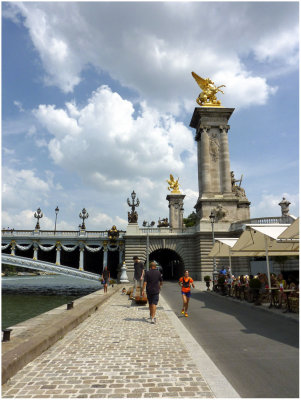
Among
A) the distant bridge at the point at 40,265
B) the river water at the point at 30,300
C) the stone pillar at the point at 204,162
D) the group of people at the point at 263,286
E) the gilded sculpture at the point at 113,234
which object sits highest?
the stone pillar at the point at 204,162

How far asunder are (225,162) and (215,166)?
4.78 ft

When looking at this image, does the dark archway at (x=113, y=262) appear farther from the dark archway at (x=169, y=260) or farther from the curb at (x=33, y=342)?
the curb at (x=33, y=342)

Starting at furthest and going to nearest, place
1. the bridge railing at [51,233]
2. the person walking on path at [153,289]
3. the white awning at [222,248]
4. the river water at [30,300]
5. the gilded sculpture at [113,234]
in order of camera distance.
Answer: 1. the gilded sculpture at [113,234]
2. the bridge railing at [51,233]
3. the white awning at [222,248]
4. the river water at [30,300]
5. the person walking on path at [153,289]

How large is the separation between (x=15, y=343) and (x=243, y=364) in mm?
4709

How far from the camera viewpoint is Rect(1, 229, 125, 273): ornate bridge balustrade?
4159 centimetres

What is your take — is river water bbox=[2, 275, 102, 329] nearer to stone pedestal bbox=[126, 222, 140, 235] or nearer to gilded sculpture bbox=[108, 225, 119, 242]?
gilded sculpture bbox=[108, 225, 119, 242]

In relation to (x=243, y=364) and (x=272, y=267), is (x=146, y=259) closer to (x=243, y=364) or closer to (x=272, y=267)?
(x=272, y=267)

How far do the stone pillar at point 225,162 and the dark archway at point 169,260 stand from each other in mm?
14474

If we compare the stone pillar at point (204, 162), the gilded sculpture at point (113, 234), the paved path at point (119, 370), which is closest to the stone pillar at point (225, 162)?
the stone pillar at point (204, 162)

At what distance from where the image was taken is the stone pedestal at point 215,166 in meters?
39.3

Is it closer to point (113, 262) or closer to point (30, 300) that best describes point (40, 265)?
point (30, 300)

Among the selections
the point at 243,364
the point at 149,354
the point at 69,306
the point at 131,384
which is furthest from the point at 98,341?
the point at 69,306

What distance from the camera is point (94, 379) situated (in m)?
4.99

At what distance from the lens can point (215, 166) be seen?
41469mm
